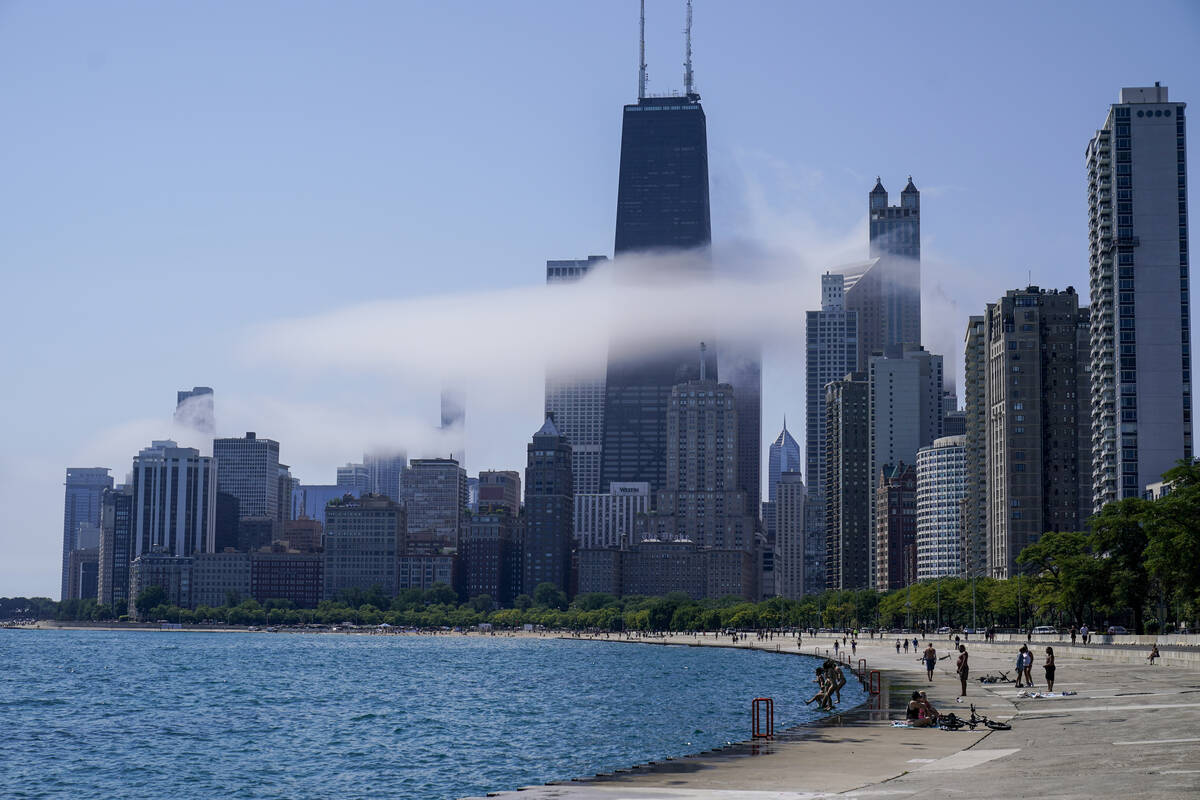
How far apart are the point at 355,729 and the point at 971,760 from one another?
53523 mm

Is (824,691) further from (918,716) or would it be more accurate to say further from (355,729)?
(355,729)

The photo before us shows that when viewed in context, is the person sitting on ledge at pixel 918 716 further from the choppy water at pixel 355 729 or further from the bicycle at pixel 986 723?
the choppy water at pixel 355 729

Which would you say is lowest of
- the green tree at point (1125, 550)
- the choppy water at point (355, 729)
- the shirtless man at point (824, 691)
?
the choppy water at point (355, 729)

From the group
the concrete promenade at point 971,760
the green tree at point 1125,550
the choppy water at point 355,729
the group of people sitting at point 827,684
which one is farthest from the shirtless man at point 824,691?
the green tree at point 1125,550

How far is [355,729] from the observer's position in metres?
91.4

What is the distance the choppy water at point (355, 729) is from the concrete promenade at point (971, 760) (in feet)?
44.3

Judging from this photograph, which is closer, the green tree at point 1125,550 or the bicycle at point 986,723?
the bicycle at point 986,723

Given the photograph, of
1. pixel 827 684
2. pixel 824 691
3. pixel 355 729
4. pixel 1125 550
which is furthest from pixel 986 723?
pixel 1125 550

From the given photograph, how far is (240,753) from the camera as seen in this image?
78.5 meters

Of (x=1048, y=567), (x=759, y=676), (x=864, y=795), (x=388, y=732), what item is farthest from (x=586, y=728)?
(x=1048, y=567)

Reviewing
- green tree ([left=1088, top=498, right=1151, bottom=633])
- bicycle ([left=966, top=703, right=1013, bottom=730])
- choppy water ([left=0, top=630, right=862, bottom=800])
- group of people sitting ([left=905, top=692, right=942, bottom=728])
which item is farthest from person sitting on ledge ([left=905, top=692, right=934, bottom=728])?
green tree ([left=1088, top=498, right=1151, bottom=633])

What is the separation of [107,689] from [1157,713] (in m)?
113

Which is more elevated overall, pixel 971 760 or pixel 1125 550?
pixel 1125 550

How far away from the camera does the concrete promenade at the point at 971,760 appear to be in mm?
39719
